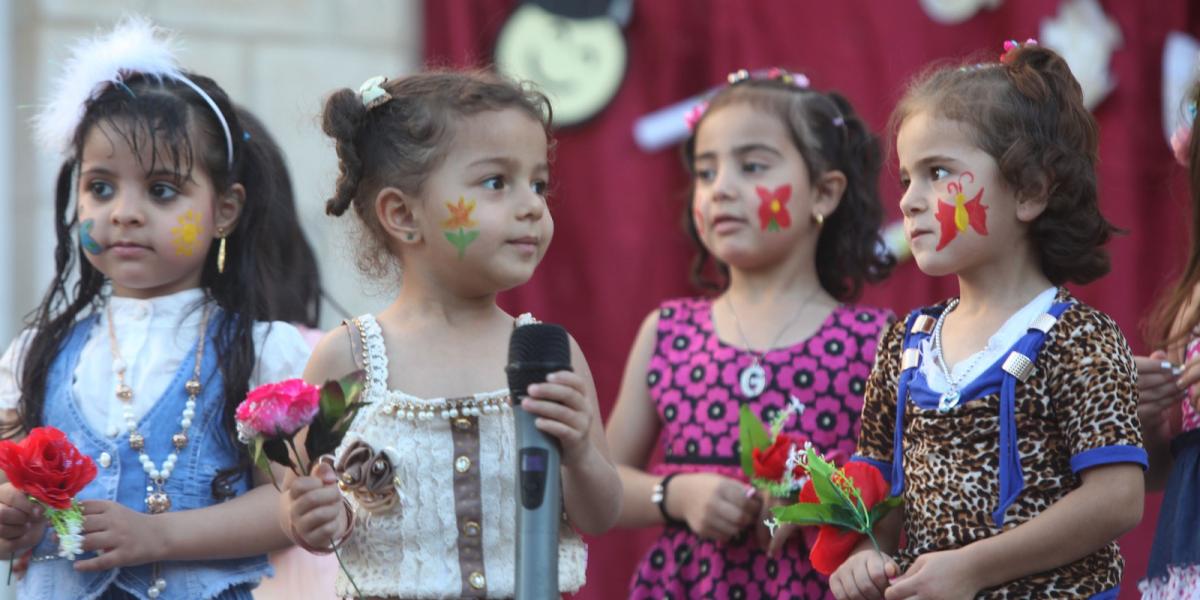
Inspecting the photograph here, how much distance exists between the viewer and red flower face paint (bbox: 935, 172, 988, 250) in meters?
2.56

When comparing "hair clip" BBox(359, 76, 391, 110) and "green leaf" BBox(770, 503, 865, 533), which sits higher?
"hair clip" BBox(359, 76, 391, 110)

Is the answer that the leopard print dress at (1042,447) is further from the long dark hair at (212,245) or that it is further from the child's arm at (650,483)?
the long dark hair at (212,245)

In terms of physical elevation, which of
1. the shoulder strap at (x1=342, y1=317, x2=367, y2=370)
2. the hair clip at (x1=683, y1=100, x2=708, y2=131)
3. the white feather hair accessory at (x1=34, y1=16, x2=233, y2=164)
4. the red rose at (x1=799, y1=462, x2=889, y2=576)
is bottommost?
the red rose at (x1=799, y1=462, x2=889, y2=576)

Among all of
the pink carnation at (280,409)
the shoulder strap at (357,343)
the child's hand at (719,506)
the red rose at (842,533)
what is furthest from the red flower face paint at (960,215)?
the pink carnation at (280,409)

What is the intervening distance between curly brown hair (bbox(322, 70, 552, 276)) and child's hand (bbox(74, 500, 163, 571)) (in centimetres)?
60

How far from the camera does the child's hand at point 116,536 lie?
2588mm

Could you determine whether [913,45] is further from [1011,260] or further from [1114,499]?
[1114,499]

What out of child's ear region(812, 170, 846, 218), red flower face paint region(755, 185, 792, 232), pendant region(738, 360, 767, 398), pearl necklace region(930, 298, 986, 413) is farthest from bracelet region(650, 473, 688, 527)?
pearl necklace region(930, 298, 986, 413)

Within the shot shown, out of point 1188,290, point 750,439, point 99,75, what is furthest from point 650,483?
point 99,75

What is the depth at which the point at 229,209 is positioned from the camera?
2979 millimetres

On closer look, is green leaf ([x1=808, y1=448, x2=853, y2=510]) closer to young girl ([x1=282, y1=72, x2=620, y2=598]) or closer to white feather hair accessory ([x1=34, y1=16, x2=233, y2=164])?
young girl ([x1=282, y1=72, x2=620, y2=598])

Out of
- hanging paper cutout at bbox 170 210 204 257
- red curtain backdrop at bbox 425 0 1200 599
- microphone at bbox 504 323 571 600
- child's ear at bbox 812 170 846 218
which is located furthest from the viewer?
red curtain backdrop at bbox 425 0 1200 599

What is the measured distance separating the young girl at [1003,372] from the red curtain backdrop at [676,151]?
223cm

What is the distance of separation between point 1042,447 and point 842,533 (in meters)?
0.34
